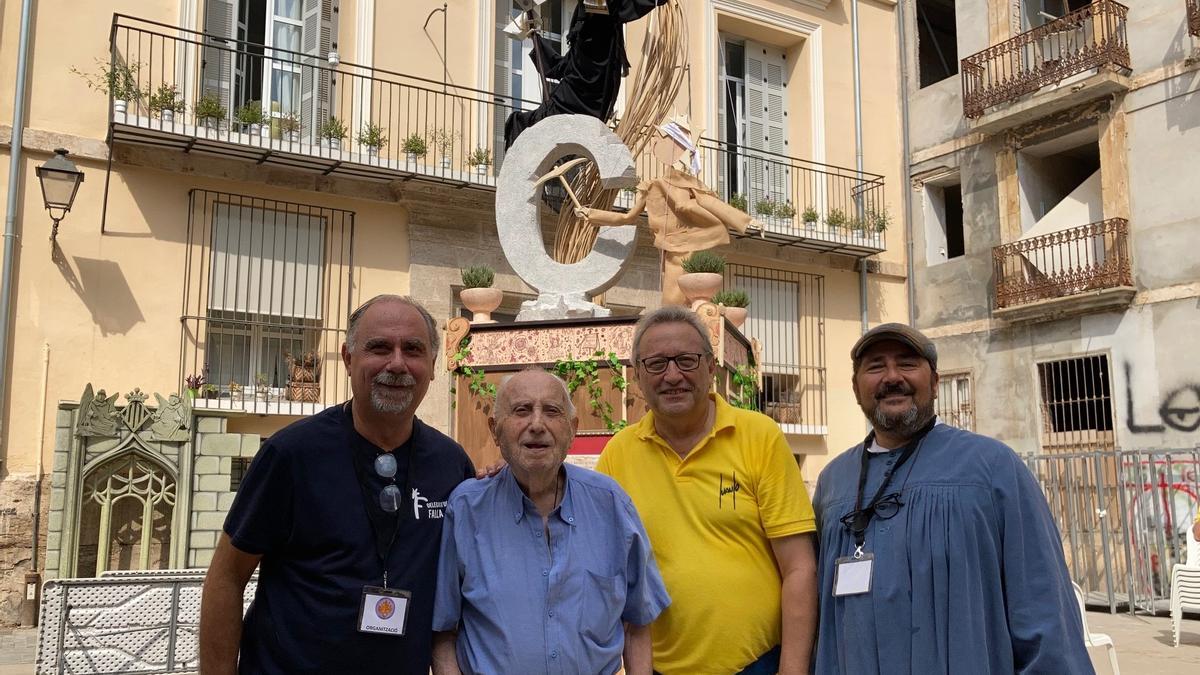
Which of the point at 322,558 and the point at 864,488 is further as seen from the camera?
the point at 864,488

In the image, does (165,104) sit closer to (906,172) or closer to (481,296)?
(481,296)

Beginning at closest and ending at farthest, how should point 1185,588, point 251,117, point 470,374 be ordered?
point 470,374 < point 1185,588 < point 251,117

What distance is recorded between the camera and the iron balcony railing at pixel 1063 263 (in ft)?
40.3

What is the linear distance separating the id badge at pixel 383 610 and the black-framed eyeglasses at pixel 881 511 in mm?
1046

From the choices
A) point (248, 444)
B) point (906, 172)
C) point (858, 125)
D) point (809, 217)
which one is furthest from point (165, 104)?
point (906, 172)

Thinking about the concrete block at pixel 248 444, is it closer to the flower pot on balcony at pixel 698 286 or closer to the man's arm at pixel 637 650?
the flower pot on balcony at pixel 698 286

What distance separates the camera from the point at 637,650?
7.77ft

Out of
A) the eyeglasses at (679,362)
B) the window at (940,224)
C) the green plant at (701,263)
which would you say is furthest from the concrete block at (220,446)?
the window at (940,224)

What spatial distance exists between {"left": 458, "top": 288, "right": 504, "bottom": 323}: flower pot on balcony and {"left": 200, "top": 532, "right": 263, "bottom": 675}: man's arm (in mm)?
4945

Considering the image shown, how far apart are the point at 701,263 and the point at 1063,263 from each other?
7.92 metres

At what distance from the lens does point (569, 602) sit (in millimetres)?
2242

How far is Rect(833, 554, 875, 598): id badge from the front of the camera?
2.35 meters

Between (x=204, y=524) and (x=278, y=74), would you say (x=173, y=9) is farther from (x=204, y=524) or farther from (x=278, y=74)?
(x=204, y=524)

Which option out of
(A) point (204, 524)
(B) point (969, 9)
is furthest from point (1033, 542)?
(B) point (969, 9)
